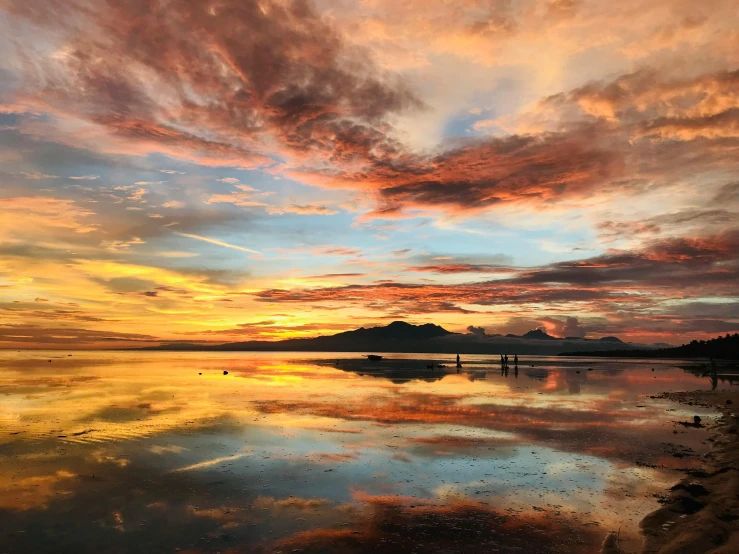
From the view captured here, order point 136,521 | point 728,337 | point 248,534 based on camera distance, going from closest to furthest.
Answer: point 248,534, point 136,521, point 728,337

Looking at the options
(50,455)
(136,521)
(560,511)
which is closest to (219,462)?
(136,521)

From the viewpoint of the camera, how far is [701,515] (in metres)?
12.9

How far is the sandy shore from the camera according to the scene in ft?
35.9

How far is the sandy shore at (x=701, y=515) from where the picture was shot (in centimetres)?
1095

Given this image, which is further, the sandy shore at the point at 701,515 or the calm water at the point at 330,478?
the calm water at the point at 330,478

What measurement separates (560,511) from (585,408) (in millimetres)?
27777

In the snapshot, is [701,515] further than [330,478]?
No

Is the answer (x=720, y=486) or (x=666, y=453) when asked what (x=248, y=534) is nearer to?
(x=720, y=486)

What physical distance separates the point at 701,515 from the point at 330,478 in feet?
39.9

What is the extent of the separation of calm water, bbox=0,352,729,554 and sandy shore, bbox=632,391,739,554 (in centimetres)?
67

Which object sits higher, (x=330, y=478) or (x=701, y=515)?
(x=701, y=515)

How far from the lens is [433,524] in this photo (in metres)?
13.2

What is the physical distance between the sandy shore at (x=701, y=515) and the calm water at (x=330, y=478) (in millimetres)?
666

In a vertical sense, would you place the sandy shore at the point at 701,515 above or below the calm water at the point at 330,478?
above
